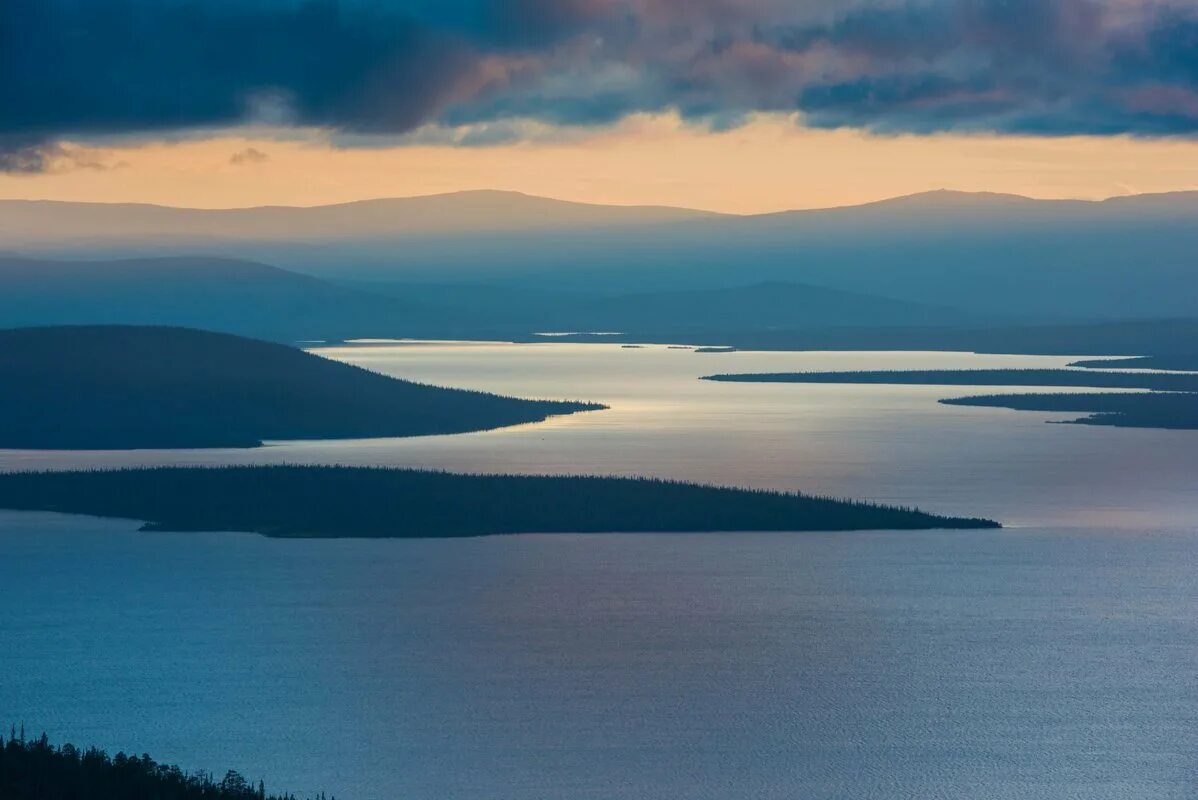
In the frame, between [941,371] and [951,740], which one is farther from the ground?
[941,371]

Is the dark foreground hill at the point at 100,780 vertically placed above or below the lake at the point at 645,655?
below

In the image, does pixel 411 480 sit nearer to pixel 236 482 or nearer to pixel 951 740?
pixel 236 482

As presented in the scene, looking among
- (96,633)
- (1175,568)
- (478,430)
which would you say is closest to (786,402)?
(478,430)

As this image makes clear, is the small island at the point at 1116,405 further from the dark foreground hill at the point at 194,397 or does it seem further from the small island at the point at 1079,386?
the dark foreground hill at the point at 194,397

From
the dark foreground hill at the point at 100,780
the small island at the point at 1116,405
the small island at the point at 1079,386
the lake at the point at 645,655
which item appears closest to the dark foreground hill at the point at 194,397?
the lake at the point at 645,655

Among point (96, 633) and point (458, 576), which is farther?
point (458, 576)
